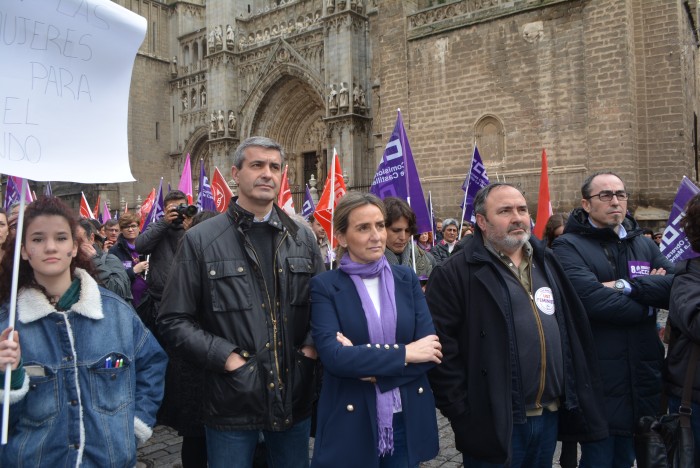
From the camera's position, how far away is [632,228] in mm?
3584

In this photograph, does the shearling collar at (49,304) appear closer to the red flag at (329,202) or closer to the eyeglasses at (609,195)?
the eyeglasses at (609,195)

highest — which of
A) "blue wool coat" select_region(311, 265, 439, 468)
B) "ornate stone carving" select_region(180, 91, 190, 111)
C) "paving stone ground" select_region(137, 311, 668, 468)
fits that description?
"ornate stone carving" select_region(180, 91, 190, 111)

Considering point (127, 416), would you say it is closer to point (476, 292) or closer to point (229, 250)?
point (229, 250)

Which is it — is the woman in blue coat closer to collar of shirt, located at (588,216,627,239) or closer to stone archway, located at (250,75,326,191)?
collar of shirt, located at (588,216,627,239)

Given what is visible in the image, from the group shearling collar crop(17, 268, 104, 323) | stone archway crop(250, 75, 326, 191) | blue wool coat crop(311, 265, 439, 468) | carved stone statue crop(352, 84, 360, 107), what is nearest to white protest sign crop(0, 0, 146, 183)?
shearling collar crop(17, 268, 104, 323)

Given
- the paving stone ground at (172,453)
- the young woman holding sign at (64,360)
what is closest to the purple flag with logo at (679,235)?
the paving stone ground at (172,453)

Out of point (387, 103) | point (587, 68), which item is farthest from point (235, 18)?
point (587, 68)

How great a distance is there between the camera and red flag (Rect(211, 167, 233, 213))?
30.7 ft

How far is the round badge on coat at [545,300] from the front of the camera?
2916mm

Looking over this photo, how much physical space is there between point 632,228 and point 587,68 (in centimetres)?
1118

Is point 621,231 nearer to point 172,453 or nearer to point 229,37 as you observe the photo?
point 172,453

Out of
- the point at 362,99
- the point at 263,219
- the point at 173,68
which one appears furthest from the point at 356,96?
the point at 263,219

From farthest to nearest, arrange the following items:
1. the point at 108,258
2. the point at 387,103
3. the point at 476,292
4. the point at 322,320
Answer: the point at 387,103 → the point at 108,258 → the point at 476,292 → the point at 322,320

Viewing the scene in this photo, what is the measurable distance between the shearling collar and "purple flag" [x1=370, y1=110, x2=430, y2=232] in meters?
4.15
